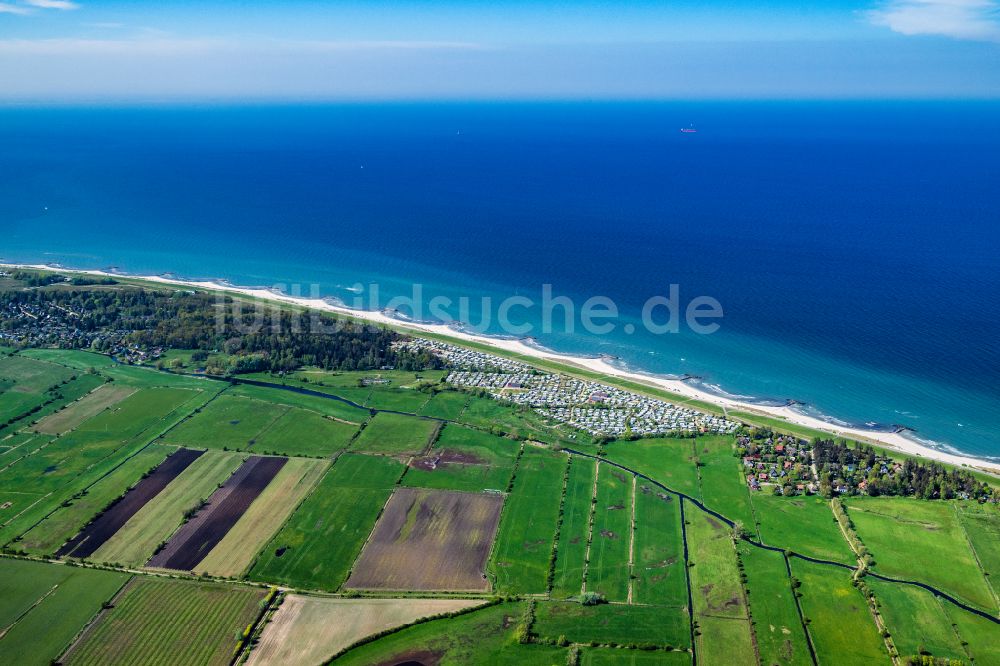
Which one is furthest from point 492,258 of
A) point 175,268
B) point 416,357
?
point 175,268

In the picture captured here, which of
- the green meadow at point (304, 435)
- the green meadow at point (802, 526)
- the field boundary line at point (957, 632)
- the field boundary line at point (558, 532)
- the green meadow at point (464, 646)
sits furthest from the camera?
the green meadow at point (304, 435)

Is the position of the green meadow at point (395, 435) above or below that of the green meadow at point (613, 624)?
above

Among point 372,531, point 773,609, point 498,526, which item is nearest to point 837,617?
point 773,609

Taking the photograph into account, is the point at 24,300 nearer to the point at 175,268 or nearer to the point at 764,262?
the point at 175,268

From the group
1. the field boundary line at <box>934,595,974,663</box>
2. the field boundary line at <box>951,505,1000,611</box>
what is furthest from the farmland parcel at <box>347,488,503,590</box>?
the field boundary line at <box>951,505,1000,611</box>

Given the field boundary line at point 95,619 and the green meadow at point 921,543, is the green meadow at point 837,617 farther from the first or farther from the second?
the field boundary line at point 95,619

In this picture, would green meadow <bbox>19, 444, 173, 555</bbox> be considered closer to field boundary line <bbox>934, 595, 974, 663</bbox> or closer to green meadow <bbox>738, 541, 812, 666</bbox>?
green meadow <bbox>738, 541, 812, 666</bbox>

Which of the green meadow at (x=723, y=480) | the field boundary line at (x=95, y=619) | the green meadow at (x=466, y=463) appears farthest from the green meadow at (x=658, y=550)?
the field boundary line at (x=95, y=619)

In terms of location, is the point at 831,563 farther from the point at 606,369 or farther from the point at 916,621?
the point at 606,369
